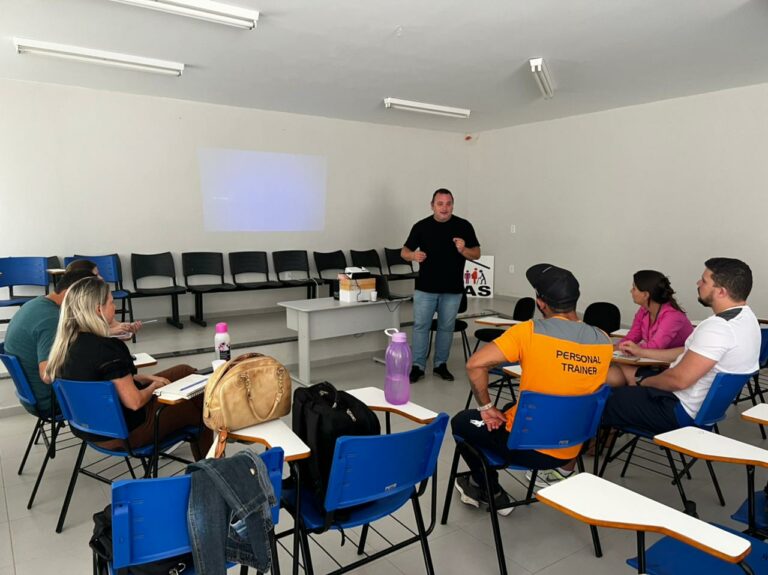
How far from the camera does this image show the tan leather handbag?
5.86 ft

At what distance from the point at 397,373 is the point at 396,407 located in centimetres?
16

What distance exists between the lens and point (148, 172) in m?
6.07

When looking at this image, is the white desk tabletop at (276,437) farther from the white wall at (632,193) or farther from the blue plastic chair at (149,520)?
the white wall at (632,193)

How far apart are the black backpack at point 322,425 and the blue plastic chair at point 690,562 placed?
0.90 meters

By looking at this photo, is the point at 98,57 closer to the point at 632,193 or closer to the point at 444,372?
the point at 444,372

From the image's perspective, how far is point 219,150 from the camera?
6.48 m

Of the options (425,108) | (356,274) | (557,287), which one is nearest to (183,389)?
(557,287)

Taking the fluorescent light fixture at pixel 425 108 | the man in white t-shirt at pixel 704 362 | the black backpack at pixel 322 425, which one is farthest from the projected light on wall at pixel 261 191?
the man in white t-shirt at pixel 704 362

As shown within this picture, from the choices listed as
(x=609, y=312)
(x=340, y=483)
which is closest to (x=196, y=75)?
(x=609, y=312)

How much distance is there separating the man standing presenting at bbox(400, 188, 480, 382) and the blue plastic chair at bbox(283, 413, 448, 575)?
266cm

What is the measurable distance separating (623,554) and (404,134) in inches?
262

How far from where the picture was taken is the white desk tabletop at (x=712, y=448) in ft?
5.50

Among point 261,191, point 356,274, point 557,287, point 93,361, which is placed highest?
point 261,191

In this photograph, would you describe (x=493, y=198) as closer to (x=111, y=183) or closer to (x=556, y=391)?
(x=111, y=183)
